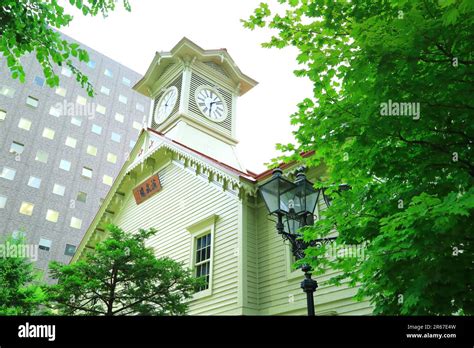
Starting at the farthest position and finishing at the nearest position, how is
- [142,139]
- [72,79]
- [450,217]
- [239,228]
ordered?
[72,79], [142,139], [239,228], [450,217]

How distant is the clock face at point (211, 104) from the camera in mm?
21844

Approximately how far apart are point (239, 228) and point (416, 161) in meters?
8.48

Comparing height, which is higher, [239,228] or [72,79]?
[72,79]

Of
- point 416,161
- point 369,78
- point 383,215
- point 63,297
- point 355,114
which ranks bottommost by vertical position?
point 63,297

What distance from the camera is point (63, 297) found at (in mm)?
11117

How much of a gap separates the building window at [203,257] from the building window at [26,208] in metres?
34.0

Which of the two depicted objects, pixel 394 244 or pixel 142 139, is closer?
pixel 394 244

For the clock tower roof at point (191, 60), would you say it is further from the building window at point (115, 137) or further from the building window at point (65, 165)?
the building window at point (115, 137)

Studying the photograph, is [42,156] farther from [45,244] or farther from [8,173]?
[45,244]

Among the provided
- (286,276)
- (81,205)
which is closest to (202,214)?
(286,276)

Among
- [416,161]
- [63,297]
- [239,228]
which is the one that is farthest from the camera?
[239,228]

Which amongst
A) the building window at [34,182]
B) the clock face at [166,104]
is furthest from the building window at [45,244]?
the clock face at [166,104]

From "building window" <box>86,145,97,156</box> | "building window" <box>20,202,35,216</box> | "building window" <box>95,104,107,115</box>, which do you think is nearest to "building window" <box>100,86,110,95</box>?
"building window" <box>95,104,107,115</box>
